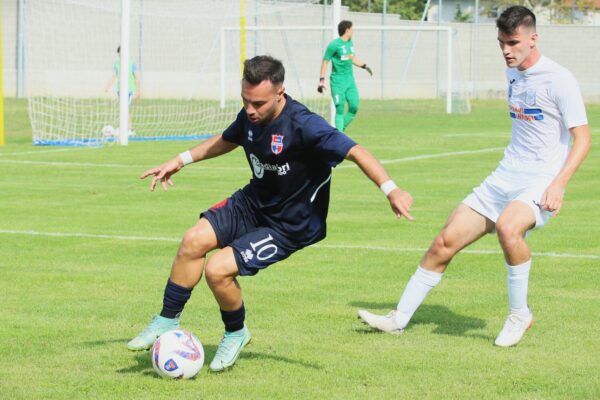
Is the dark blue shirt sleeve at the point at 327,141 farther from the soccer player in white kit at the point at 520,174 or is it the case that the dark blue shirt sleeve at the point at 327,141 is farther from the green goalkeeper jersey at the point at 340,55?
the green goalkeeper jersey at the point at 340,55

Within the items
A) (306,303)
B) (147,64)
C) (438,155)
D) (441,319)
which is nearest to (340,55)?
(438,155)

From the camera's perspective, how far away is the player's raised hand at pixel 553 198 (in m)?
6.88

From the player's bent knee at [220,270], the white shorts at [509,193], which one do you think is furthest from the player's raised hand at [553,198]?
the player's bent knee at [220,270]

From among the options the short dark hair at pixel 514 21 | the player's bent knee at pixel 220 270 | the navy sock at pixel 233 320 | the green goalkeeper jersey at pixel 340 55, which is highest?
the green goalkeeper jersey at pixel 340 55

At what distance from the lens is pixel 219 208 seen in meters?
6.71

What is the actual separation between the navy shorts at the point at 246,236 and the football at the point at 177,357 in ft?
1.66

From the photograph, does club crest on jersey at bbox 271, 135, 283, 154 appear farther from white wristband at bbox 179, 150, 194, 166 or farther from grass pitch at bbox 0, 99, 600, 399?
grass pitch at bbox 0, 99, 600, 399

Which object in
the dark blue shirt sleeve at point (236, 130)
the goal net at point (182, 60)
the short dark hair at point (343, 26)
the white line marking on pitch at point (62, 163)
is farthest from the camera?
the goal net at point (182, 60)

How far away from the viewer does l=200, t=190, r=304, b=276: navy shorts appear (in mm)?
6465

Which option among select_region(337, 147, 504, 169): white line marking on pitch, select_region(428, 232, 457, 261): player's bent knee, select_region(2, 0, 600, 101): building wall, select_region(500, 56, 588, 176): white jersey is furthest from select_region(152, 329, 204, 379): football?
select_region(2, 0, 600, 101): building wall

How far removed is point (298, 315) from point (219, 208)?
142cm

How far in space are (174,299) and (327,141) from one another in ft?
4.02

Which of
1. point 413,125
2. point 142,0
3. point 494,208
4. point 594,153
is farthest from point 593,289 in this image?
point 142,0

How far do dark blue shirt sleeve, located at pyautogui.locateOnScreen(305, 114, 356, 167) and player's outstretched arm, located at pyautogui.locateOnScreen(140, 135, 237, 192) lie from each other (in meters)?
0.69
